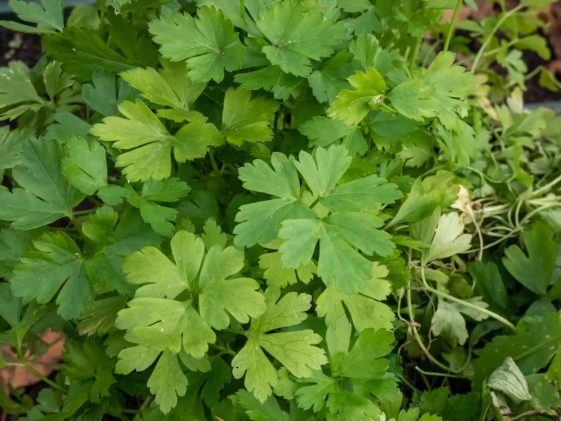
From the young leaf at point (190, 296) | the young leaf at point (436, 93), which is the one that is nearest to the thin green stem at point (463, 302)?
the young leaf at point (436, 93)

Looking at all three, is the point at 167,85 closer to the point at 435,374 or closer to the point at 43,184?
the point at 43,184

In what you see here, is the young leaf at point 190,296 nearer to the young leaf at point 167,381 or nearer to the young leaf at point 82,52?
the young leaf at point 167,381

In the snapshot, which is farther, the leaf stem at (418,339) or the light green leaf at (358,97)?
the leaf stem at (418,339)

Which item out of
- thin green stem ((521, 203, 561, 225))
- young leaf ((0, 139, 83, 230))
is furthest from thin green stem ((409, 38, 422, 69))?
young leaf ((0, 139, 83, 230))

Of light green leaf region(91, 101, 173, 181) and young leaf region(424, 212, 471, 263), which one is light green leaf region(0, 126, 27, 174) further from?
young leaf region(424, 212, 471, 263)

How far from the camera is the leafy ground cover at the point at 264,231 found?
729 mm

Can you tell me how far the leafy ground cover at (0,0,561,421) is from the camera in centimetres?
73

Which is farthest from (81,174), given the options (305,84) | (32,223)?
(305,84)

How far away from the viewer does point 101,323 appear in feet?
2.69

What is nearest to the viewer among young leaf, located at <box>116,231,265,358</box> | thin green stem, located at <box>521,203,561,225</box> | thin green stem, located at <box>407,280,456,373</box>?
young leaf, located at <box>116,231,265,358</box>

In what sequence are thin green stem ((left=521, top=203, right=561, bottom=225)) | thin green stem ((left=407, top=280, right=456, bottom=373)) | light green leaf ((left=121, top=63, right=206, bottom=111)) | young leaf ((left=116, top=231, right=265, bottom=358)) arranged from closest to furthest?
1. young leaf ((left=116, top=231, right=265, bottom=358))
2. light green leaf ((left=121, top=63, right=206, bottom=111))
3. thin green stem ((left=407, top=280, right=456, bottom=373))
4. thin green stem ((left=521, top=203, right=561, bottom=225))

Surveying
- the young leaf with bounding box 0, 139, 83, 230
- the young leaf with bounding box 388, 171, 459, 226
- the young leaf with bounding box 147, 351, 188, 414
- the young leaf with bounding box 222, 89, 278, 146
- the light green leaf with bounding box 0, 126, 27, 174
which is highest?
the young leaf with bounding box 222, 89, 278, 146

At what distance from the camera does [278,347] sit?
76 centimetres

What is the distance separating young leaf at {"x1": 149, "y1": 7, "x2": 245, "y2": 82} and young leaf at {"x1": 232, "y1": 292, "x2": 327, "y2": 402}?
0.30m
